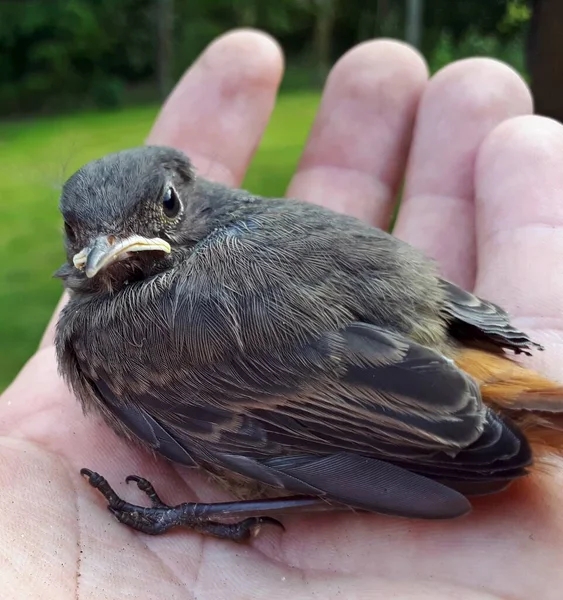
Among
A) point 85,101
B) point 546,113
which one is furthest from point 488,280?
point 85,101

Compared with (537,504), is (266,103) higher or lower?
higher

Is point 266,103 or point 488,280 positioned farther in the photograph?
point 266,103

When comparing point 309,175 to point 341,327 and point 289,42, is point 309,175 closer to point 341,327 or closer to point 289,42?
point 341,327

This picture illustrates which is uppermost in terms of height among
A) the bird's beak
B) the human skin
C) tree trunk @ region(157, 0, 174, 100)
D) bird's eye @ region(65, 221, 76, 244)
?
the bird's beak

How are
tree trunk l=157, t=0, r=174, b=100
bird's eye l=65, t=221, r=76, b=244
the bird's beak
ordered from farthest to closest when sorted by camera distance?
tree trunk l=157, t=0, r=174, b=100 → bird's eye l=65, t=221, r=76, b=244 → the bird's beak

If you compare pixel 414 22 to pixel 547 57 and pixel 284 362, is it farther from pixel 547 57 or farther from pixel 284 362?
pixel 284 362

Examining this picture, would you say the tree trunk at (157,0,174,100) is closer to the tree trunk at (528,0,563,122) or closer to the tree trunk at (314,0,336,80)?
the tree trunk at (314,0,336,80)

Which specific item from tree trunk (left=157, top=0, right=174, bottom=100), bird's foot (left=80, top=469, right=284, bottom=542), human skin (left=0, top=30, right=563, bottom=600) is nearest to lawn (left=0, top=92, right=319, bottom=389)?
human skin (left=0, top=30, right=563, bottom=600)
